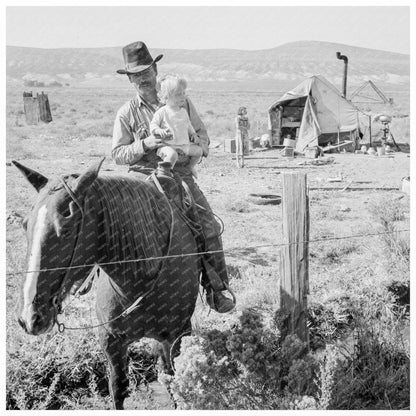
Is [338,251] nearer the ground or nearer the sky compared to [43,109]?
nearer the ground

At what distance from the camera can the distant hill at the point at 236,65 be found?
10269 cm

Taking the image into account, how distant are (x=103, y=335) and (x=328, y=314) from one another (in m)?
2.50

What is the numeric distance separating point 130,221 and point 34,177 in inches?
22.6

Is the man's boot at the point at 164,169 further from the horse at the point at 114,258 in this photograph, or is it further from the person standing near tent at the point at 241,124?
the person standing near tent at the point at 241,124

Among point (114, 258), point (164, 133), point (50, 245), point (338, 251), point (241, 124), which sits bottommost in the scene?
point (338, 251)

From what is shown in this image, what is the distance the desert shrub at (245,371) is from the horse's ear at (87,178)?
134 cm

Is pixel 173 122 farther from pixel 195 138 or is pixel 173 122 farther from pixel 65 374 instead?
pixel 65 374

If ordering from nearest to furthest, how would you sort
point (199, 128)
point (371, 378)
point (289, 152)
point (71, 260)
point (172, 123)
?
1. point (71, 260)
2. point (172, 123)
3. point (199, 128)
4. point (371, 378)
5. point (289, 152)

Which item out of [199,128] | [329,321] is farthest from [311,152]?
[199,128]

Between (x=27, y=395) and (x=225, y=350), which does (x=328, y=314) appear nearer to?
(x=225, y=350)

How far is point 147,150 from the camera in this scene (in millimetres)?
3910

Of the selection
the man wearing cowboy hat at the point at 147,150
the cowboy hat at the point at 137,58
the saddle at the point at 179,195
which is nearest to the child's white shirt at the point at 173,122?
the man wearing cowboy hat at the point at 147,150

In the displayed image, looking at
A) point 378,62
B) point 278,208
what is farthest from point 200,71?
point 278,208

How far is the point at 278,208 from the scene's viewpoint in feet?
36.8
